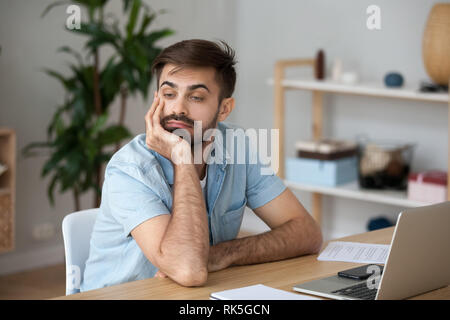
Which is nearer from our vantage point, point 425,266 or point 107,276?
point 425,266

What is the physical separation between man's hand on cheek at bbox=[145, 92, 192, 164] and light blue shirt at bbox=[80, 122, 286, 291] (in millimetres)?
33

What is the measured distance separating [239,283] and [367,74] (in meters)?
2.77

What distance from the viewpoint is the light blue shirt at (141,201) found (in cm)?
163

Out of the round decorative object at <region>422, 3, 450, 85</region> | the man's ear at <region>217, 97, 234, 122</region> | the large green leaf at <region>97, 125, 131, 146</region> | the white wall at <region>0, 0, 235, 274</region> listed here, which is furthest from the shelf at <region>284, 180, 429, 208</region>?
the man's ear at <region>217, 97, 234, 122</region>

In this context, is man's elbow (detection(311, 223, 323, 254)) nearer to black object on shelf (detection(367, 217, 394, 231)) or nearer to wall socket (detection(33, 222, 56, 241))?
black object on shelf (detection(367, 217, 394, 231))

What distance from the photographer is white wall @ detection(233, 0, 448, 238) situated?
385cm

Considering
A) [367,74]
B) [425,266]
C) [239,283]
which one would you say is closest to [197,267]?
[239,283]

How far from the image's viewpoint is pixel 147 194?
1.63 metres

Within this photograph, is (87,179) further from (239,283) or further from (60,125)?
(239,283)

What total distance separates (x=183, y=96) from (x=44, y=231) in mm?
2316

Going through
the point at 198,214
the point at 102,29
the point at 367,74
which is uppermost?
the point at 102,29
